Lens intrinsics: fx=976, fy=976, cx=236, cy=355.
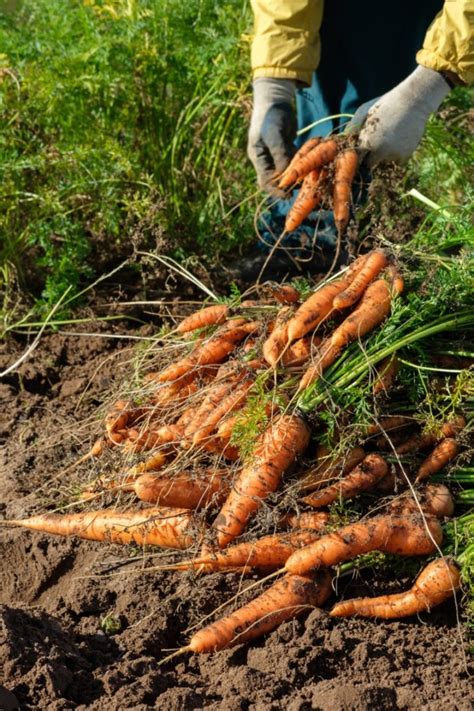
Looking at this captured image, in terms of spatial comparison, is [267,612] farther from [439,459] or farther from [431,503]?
[439,459]

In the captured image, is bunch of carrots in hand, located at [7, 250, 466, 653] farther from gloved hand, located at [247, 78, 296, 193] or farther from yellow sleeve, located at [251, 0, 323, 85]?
yellow sleeve, located at [251, 0, 323, 85]

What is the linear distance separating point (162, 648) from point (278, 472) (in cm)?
67

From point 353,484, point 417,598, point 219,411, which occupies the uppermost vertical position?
point 219,411

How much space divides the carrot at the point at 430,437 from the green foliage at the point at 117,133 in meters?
1.81

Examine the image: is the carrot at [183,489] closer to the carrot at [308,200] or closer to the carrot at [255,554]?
the carrot at [255,554]

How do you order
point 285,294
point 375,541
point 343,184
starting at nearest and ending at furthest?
point 375,541, point 285,294, point 343,184

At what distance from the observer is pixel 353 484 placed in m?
3.18

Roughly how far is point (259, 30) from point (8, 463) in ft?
7.85

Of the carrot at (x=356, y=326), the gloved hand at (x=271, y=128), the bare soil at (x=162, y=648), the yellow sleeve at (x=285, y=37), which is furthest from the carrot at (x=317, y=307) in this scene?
the yellow sleeve at (x=285, y=37)

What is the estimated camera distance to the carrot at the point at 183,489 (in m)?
3.31

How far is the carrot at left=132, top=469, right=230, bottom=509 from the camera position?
3311 mm

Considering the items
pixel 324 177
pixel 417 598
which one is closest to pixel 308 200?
pixel 324 177

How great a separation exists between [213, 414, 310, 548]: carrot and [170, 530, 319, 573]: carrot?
0.06 m

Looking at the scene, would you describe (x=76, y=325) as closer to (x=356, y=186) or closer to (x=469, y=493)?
(x=356, y=186)
